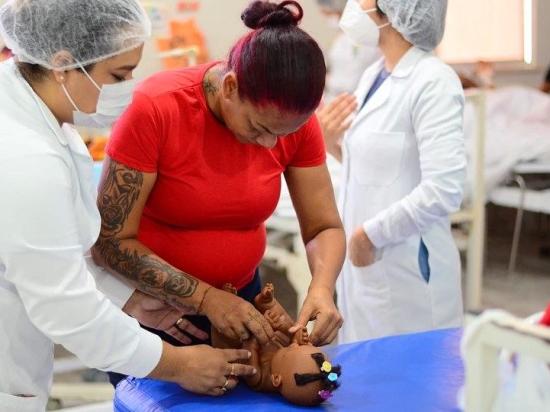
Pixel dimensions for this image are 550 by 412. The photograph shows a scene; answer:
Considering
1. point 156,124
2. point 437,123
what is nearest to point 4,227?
point 156,124

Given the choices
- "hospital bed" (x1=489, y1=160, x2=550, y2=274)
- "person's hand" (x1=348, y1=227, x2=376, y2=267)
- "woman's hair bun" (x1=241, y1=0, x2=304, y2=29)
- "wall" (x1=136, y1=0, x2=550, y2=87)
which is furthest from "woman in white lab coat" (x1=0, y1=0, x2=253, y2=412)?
"wall" (x1=136, y1=0, x2=550, y2=87)

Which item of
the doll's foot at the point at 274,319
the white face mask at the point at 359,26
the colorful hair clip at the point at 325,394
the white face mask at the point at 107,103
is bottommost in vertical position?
the colorful hair clip at the point at 325,394

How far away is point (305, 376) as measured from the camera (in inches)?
54.5

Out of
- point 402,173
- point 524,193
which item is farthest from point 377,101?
point 524,193

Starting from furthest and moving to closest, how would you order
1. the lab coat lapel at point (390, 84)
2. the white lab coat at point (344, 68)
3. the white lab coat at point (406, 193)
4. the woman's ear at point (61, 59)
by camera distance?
1. the white lab coat at point (344, 68)
2. the lab coat lapel at point (390, 84)
3. the white lab coat at point (406, 193)
4. the woman's ear at point (61, 59)

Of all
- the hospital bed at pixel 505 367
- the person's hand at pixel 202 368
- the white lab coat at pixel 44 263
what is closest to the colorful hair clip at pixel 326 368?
the person's hand at pixel 202 368

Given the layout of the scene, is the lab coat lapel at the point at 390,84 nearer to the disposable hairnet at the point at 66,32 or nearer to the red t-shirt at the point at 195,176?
the red t-shirt at the point at 195,176

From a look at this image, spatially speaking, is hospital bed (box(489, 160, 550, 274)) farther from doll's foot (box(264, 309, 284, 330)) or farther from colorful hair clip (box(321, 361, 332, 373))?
colorful hair clip (box(321, 361, 332, 373))

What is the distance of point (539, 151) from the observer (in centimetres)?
415

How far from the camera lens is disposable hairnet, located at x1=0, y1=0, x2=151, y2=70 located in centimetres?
130

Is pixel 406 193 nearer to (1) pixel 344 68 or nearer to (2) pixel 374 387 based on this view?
(2) pixel 374 387

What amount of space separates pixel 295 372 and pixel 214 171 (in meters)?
0.42

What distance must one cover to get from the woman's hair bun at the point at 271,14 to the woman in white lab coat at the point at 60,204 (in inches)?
8.4

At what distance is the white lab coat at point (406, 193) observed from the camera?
2.01 metres
